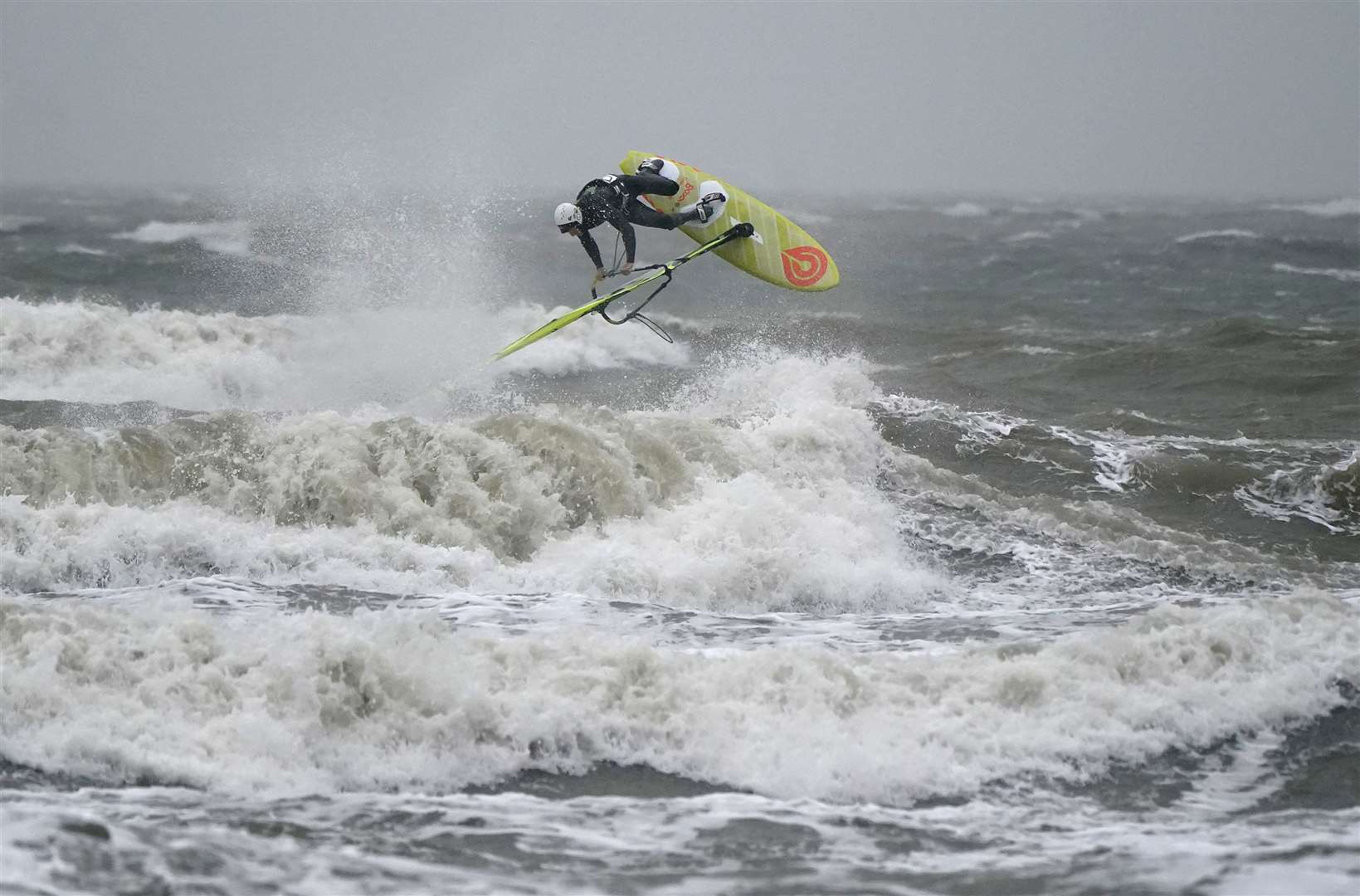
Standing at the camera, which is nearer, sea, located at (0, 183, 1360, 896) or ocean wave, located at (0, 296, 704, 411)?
sea, located at (0, 183, 1360, 896)

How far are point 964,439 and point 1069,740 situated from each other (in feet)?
23.7

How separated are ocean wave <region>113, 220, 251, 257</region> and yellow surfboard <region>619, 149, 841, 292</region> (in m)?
19.6

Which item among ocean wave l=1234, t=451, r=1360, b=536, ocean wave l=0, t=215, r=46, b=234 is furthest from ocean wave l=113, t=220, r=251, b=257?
ocean wave l=1234, t=451, r=1360, b=536

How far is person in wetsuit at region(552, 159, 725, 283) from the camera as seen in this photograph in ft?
34.6

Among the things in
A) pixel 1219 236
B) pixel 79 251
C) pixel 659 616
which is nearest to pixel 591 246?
pixel 659 616

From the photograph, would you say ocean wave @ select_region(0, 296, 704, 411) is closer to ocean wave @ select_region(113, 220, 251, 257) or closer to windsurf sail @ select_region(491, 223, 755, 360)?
windsurf sail @ select_region(491, 223, 755, 360)

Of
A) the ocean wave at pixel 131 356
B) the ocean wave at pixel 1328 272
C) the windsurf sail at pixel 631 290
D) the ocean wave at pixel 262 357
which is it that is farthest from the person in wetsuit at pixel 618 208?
the ocean wave at pixel 1328 272

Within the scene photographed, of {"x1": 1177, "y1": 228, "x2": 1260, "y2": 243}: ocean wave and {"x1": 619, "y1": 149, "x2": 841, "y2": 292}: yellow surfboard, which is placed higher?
{"x1": 1177, "y1": 228, "x2": 1260, "y2": 243}: ocean wave

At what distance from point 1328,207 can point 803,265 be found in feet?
204

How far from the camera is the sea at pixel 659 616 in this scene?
5547 mm

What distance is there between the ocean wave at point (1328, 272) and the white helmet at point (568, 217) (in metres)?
25.3

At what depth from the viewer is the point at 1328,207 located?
6462 cm

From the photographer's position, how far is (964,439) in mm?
13484

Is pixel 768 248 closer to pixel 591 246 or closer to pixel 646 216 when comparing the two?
pixel 646 216
